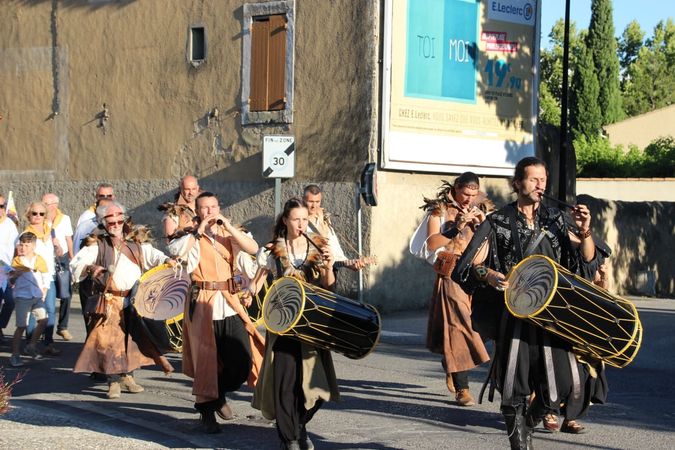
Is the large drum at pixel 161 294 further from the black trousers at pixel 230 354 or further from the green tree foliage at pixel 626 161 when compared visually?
the green tree foliage at pixel 626 161

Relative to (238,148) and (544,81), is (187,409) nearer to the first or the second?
(238,148)

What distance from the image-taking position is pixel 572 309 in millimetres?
6520

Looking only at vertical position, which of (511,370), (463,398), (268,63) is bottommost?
(463,398)

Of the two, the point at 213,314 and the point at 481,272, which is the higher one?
the point at 481,272

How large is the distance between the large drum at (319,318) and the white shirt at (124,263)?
9.34ft

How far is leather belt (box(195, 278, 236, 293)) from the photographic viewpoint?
845cm

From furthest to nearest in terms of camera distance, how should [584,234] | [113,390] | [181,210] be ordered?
[181,210] → [113,390] → [584,234]

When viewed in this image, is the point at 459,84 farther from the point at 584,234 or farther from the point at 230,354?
the point at 584,234

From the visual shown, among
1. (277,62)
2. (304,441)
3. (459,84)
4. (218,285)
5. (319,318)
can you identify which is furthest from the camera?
(277,62)

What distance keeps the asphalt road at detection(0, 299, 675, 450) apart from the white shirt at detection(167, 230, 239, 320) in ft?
2.78

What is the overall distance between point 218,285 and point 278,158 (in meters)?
9.61

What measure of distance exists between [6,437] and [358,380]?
3.90 metres

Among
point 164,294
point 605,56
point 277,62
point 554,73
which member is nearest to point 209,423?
point 164,294

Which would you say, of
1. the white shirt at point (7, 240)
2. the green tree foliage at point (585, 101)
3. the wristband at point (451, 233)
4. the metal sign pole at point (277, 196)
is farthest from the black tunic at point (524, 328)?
the green tree foliage at point (585, 101)
